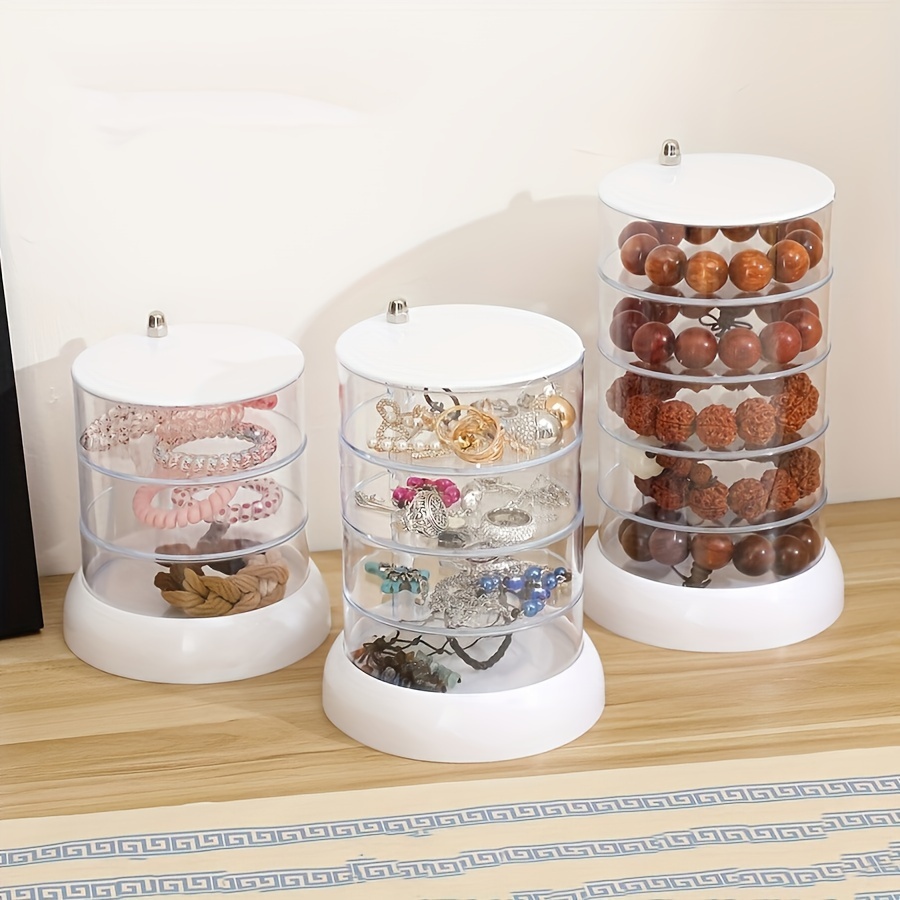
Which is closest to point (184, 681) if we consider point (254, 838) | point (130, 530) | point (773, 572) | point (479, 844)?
point (130, 530)

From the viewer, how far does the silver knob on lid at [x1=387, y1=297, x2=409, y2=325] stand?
4.11 ft

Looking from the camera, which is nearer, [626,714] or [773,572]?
[626,714]

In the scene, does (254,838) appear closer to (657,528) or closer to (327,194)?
(657,528)

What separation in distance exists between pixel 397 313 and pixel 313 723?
15.5 inches

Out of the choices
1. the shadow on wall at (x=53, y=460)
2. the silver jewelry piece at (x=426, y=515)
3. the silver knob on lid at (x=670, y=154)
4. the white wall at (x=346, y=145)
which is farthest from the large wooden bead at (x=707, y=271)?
the shadow on wall at (x=53, y=460)

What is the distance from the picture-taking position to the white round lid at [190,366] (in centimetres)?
130

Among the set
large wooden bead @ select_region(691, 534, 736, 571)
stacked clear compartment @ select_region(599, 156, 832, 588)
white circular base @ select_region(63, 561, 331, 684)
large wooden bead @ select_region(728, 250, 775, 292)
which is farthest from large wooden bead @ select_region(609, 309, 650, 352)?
white circular base @ select_region(63, 561, 331, 684)

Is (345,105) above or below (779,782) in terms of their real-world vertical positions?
above

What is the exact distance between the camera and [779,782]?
1183 millimetres

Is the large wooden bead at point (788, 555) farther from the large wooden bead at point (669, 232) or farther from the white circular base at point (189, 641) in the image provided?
the white circular base at point (189, 641)

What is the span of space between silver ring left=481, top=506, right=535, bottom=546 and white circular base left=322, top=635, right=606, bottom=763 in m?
0.13

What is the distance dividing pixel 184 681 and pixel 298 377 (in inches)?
12.7

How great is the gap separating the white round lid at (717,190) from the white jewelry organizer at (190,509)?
1.23 ft

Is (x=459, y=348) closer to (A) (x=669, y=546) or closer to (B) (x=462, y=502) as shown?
(B) (x=462, y=502)
